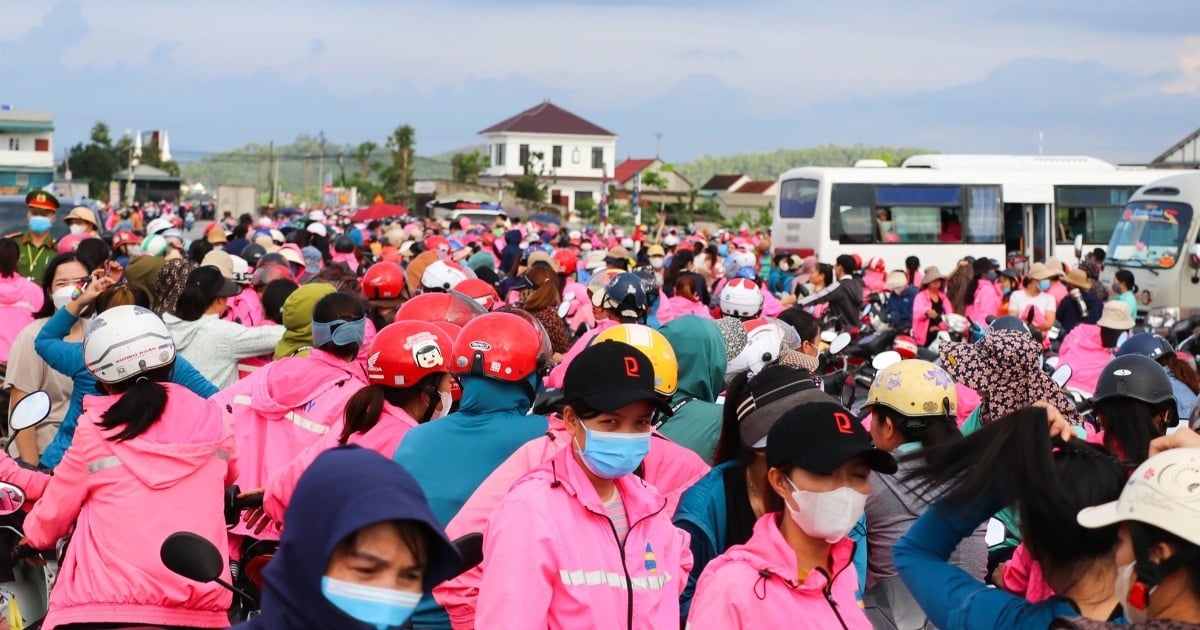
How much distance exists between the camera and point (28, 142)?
341ft

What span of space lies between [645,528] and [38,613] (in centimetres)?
305

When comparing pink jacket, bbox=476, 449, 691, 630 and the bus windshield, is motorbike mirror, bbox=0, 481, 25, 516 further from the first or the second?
the bus windshield

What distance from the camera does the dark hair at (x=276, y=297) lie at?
10602 millimetres

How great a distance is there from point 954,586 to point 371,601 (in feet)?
4.80

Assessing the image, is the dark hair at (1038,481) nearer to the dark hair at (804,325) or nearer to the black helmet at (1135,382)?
the black helmet at (1135,382)

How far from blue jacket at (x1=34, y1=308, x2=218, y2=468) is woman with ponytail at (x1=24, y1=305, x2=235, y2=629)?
208 centimetres

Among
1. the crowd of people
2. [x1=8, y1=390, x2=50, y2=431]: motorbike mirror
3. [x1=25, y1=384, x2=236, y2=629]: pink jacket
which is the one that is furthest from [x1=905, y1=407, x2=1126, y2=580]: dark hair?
[x1=8, y1=390, x2=50, y2=431]: motorbike mirror

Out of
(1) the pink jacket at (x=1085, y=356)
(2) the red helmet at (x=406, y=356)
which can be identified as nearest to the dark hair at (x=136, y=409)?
(2) the red helmet at (x=406, y=356)

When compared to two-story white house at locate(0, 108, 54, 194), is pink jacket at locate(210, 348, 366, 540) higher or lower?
lower

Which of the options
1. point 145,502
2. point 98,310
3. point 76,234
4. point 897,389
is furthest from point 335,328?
point 76,234

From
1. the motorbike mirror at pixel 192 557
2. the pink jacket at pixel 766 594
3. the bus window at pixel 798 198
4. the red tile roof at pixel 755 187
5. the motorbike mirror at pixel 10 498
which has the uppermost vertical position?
the red tile roof at pixel 755 187

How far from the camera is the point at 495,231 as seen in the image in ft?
108

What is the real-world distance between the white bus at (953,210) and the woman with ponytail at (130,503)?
29.2m

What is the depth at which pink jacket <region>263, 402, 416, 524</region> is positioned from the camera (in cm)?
588
